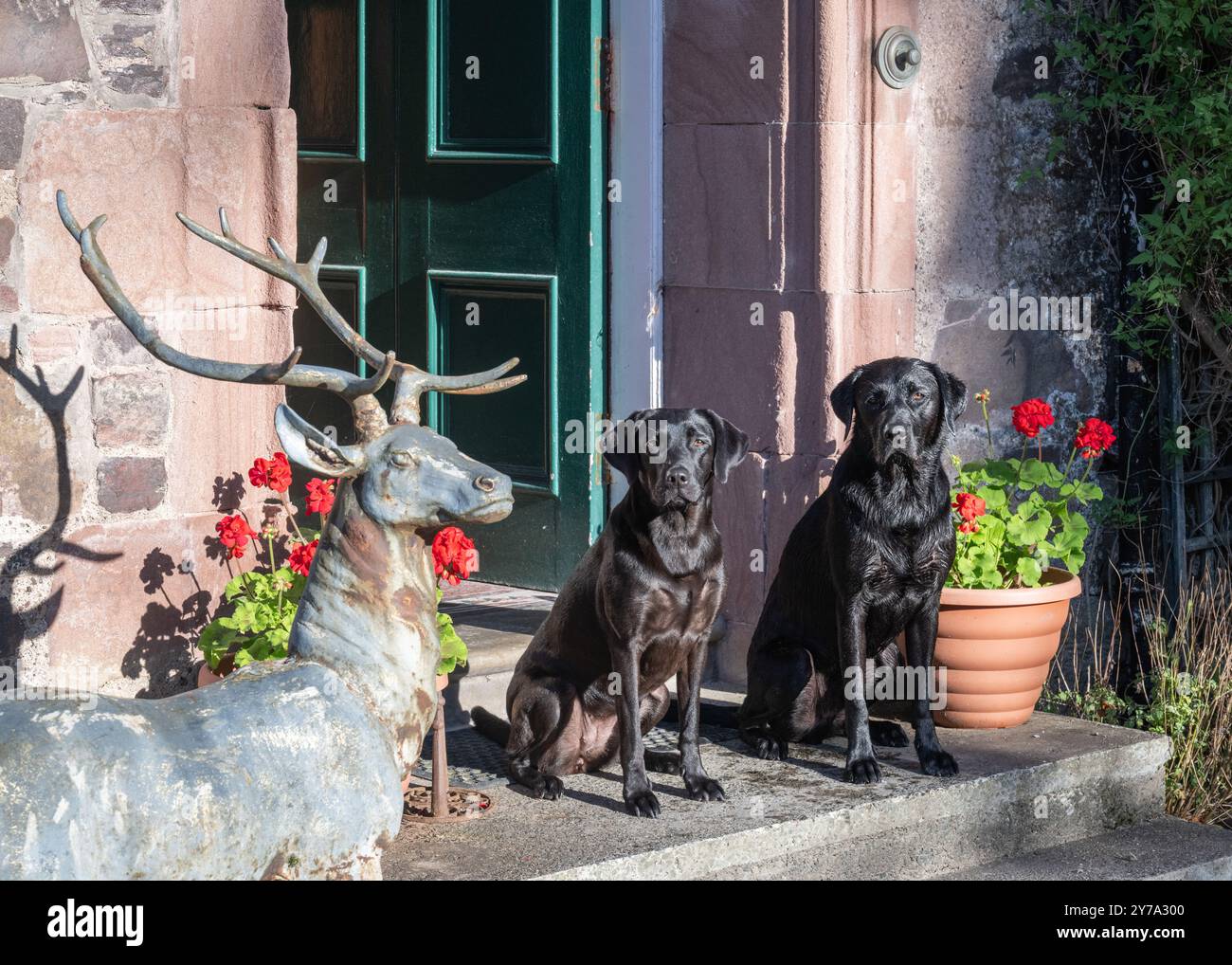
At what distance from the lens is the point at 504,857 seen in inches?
166

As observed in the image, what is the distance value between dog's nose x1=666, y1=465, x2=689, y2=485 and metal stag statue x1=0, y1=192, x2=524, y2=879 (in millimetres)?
612

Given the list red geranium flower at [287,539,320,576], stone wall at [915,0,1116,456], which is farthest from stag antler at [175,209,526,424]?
stone wall at [915,0,1116,456]

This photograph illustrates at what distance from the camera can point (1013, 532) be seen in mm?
5449

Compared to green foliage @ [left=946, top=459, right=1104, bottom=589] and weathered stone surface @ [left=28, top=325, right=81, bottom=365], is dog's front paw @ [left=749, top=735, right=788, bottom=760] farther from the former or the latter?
weathered stone surface @ [left=28, top=325, right=81, bottom=365]

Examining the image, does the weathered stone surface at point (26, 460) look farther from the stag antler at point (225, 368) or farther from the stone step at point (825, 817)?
the stone step at point (825, 817)

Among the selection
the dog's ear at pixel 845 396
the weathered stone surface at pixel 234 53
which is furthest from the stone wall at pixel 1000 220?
the weathered stone surface at pixel 234 53

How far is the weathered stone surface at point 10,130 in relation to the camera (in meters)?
4.71

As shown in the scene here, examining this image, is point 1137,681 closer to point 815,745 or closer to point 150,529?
point 815,745

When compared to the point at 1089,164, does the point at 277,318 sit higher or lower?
lower

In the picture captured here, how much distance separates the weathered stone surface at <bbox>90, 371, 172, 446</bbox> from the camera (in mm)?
4934

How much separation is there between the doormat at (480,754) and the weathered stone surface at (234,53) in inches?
81.7

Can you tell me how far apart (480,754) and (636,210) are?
7.19 feet

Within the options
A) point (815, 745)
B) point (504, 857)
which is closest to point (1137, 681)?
point (815, 745)
